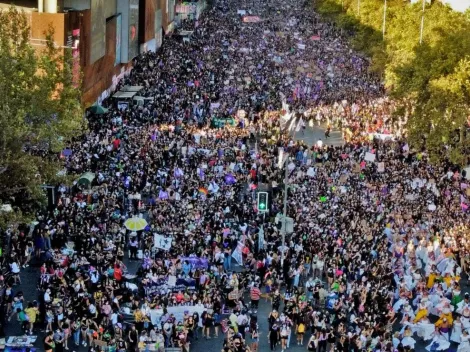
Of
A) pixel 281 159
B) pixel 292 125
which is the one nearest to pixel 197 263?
pixel 281 159

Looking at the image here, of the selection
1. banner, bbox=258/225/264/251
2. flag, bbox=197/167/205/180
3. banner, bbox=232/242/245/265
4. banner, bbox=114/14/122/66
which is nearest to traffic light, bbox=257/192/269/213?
banner, bbox=232/242/245/265

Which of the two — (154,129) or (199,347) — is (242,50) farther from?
(199,347)

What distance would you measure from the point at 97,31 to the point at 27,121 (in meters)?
21.0

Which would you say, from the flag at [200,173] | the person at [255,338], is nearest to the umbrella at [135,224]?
the person at [255,338]

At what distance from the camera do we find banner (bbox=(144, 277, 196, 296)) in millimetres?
26962

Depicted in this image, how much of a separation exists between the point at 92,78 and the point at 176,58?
77.1ft

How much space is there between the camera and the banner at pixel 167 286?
2696cm

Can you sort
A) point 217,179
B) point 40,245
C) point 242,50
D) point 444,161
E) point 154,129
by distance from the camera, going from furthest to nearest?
point 242,50
point 154,129
point 444,161
point 217,179
point 40,245

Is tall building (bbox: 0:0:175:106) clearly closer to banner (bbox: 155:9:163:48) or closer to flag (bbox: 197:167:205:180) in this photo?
banner (bbox: 155:9:163:48)

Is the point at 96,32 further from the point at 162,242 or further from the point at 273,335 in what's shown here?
the point at 273,335

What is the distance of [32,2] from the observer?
154 feet

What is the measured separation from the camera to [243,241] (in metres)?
31.5

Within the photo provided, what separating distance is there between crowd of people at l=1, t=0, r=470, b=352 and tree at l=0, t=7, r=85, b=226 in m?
2.21

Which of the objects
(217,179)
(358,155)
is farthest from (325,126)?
(217,179)
